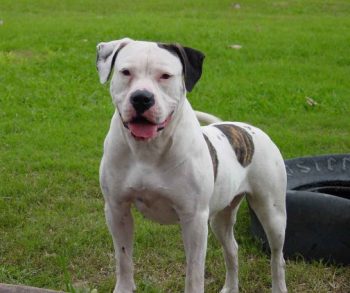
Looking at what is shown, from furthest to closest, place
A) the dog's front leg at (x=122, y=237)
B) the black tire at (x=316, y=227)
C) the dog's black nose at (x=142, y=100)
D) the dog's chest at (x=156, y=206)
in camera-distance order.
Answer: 1. the black tire at (x=316, y=227)
2. the dog's front leg at (x=122, y=237)
3. the dog's chest at (x=156, y=206)
4. the dog's black nose at (x=142, y=100)

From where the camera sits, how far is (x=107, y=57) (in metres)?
3.73

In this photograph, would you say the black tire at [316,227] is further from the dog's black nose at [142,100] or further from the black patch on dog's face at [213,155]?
the dog's black nose at [142,100]

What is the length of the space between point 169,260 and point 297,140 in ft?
9.58

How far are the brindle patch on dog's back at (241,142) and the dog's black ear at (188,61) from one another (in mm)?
679

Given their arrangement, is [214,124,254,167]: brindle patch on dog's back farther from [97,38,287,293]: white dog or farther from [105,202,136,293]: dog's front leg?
[105,202,136,293]: dog's front leg

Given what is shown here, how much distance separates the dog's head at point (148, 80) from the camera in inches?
136

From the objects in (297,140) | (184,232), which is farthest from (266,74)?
(184,232)

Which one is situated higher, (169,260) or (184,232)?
(184,232)

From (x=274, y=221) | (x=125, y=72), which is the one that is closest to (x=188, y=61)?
(x=125, y=72)

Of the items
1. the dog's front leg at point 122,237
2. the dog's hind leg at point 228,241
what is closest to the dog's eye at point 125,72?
the dog's front leg at point 122,237

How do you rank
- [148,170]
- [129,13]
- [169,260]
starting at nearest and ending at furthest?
[148,170] → [169,260] → [129,13]

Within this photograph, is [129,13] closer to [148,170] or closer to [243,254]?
[243,254]

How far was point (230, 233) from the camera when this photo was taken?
474 cm

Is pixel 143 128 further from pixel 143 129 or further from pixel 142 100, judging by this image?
pixel 142 100
